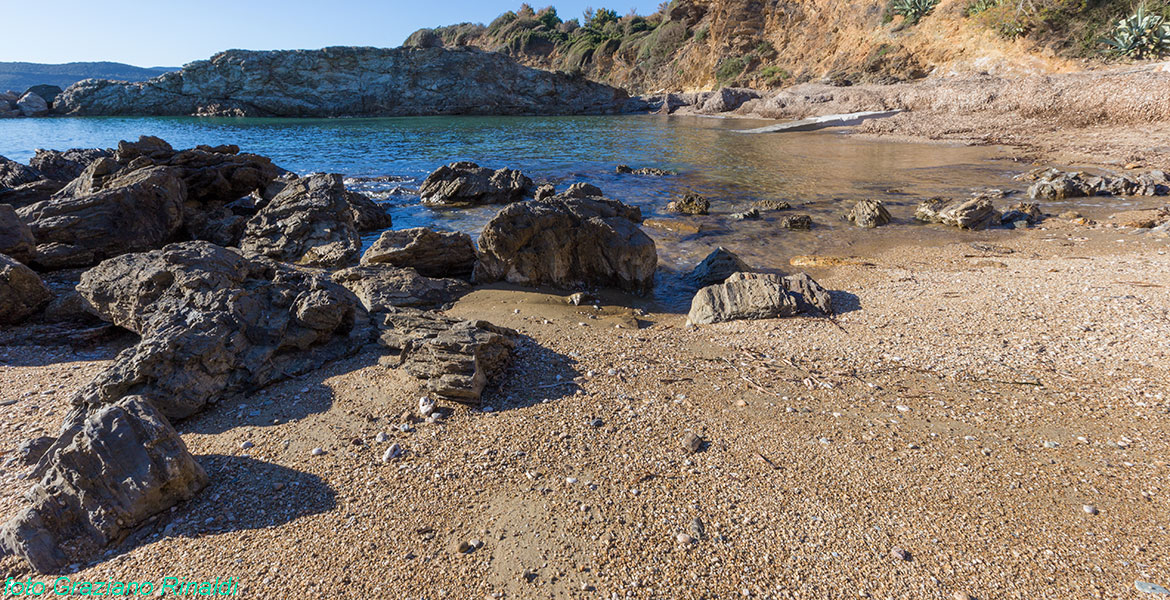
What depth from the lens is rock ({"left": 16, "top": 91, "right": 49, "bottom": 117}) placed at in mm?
50625

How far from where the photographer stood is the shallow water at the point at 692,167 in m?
10.4

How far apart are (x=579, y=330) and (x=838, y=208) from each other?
935 centimetres

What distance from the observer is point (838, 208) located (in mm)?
12422

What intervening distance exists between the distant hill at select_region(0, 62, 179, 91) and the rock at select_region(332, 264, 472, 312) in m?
120

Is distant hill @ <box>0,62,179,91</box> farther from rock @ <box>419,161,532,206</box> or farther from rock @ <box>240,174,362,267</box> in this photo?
rock @ <box>240,174,362,267</box>

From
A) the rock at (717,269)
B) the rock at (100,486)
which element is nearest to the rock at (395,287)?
the rock at (100,486)

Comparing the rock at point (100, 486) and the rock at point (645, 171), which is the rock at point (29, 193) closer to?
the rock at point (100, 486)

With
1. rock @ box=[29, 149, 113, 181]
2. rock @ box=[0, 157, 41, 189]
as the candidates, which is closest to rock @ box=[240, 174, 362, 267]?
rock @ box=[29, 149, 113, 181]

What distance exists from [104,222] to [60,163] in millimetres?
7210

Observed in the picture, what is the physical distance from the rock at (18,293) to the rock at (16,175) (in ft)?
27.6

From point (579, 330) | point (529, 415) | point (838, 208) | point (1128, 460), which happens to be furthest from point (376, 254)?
point (838, 208)

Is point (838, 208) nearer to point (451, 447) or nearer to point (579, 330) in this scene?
point (579, 330)

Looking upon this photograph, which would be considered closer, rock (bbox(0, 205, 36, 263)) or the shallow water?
rock (bbox(0, 205, 36, 263))

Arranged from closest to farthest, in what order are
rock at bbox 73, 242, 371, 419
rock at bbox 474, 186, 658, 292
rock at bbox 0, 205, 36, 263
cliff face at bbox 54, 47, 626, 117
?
rock at bbox 73, 242, 371, 419, rock at bbox 0, 205, 36, 263, rock at bbox 474, 186, 658, 292, cliff face at bbox 54, 47, 626, 117
